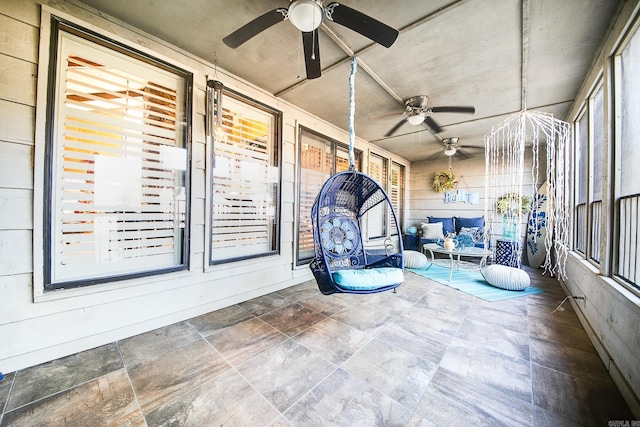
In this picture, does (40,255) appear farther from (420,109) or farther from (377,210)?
(377,210)

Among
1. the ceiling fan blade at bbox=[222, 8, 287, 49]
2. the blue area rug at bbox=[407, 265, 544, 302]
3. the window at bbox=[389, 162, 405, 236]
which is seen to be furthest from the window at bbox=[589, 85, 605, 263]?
the window at bbox=[389, 162, 405, 236]

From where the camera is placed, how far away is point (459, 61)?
2289 millimetres

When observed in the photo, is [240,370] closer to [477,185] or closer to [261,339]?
[261,339]

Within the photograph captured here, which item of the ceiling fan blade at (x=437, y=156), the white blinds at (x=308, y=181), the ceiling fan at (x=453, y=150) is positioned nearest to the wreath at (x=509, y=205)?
the ceiling fan at (x=453, y=150)

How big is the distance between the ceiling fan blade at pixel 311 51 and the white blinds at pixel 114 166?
1435mm

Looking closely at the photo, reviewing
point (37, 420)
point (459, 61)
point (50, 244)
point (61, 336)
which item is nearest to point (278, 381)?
point (37, 420)

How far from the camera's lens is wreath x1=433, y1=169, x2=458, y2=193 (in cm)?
607

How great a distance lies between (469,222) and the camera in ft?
18.5

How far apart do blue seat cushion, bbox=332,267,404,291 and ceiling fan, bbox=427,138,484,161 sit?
3.81 metres

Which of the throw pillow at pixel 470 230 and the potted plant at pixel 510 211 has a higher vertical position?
the potted plant at pixel 510 211

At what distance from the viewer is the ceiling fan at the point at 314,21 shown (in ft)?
4.71

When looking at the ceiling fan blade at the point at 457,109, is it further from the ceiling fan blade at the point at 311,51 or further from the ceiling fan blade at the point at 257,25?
the ceiling fan blade at the point at 257,25

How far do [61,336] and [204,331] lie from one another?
38.8 inches

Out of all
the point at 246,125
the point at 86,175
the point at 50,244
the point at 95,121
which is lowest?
the point at 50,244
